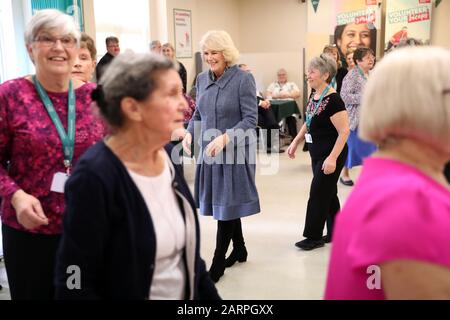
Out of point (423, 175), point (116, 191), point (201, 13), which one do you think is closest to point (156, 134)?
point (116, 191)

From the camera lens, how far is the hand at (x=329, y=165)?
3.36 m

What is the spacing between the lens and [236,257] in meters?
3.44

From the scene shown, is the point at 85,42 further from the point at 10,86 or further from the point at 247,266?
the point at 247,266

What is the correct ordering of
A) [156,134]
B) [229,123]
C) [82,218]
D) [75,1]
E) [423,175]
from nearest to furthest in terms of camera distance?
[423,175]
[82,218]
[156,134]
[229,123]
[75,1]

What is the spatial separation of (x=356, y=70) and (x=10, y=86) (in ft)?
13.3

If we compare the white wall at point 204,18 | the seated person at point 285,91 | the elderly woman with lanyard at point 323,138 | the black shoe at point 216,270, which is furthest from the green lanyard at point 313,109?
the seated person at point 285,91

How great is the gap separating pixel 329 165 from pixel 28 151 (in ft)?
7.29

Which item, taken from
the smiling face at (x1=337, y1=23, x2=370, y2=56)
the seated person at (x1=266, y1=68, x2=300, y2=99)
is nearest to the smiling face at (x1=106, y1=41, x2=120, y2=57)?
the seated person at (x1=266, y1=68, x2=300, y2=99)

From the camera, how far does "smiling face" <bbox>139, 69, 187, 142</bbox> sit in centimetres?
127

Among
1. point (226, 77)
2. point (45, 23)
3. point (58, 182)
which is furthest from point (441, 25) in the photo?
point (58, 182)

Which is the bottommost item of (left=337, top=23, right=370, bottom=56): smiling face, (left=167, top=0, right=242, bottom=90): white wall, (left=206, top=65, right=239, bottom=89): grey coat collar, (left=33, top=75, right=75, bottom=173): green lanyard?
(left=33, top=75, right=75, bottom=173): green lanyard

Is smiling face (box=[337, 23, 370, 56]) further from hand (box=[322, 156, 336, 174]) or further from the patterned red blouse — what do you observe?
the patterned red blouse

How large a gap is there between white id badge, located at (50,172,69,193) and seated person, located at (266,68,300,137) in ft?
24.4
